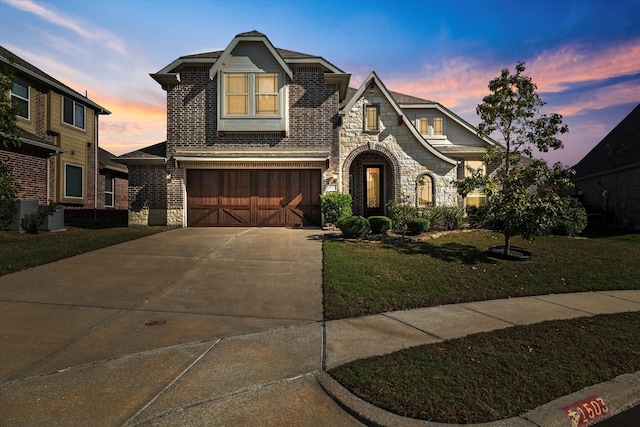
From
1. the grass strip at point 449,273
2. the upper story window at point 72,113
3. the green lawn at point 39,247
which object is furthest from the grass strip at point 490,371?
the upper story window at point 72,113

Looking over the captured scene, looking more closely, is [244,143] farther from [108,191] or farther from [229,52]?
[108,191]

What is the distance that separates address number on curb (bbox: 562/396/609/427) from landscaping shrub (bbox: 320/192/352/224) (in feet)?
35.7

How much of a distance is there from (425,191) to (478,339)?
12.6m

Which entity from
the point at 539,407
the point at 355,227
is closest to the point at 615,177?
the point at 355,227

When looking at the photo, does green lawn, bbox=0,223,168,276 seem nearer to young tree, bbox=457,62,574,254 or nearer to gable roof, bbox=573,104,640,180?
young tree, bbox=457,62,574,254

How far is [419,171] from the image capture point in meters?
16.2

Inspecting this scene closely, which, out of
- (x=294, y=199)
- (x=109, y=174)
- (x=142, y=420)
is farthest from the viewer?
(x=109, y=174)

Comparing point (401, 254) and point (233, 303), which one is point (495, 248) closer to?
point (401, 254)

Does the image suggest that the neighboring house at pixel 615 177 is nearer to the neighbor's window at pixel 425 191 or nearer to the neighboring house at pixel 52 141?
the neighbor's window at pixel 425 191

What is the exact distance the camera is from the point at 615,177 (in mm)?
20594

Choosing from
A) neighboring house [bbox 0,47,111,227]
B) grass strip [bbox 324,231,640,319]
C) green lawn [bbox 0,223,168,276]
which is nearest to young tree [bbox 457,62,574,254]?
grass strip [bbox 324,231,640,319]

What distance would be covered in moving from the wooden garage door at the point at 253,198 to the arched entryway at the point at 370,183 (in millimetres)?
2835

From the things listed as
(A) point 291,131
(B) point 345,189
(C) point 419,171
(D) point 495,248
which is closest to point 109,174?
(A) point 291,131

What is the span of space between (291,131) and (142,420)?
13.4m
